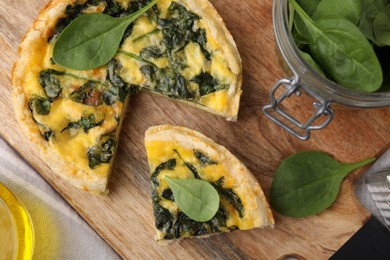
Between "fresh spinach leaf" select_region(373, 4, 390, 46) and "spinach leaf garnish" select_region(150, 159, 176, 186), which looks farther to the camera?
"spinach leaf garnish" select_region(150, 159, 176, 186)

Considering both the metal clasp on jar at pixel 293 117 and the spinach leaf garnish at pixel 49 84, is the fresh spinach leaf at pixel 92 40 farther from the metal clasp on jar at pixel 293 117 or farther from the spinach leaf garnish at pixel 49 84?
the metal clasp on jar at pixel 293 117

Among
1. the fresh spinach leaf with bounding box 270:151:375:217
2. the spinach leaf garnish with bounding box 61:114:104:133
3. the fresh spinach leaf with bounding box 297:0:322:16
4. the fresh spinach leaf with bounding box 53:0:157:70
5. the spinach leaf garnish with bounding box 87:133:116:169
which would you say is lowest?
the fresh spinach leaf with bounding box 270:151:375:217

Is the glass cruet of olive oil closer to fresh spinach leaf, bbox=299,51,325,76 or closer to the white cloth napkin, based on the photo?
the white cloth napkin

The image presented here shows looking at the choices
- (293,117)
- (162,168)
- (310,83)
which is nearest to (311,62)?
(310,83)

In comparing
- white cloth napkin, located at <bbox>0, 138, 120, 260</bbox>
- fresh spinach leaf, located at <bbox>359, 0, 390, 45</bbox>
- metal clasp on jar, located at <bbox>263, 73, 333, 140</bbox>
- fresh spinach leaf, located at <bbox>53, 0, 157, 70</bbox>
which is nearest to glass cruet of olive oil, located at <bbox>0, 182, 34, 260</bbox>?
white cloth napkin, located at <bbox>0, 138, 120, 260</bbox>

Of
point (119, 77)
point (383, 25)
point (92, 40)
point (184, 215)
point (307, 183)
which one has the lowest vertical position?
point (307, 183)

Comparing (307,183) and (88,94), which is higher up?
(88,94)

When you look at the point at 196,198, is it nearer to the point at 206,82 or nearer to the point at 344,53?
the point at 206,82
